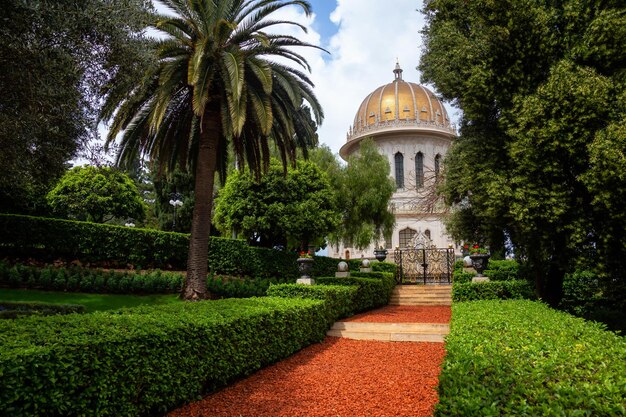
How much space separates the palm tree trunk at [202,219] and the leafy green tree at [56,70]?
296cm

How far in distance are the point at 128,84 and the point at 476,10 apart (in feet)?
29.4

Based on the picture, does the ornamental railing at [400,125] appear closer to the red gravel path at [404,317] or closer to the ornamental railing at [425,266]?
the ornamental railing at [425,266]

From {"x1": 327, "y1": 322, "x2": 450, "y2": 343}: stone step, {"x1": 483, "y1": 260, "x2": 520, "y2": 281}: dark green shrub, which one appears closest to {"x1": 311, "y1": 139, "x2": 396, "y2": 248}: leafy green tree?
{"x1": 483, "y1": 260, "x2": 520, "y2": 281}: dark green shrub

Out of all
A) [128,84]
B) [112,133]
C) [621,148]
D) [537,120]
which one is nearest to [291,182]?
[112,133]

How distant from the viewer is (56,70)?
839 cm

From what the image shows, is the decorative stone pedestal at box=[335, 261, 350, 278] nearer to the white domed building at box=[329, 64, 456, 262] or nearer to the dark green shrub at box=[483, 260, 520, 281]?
the dark green shrub at box=[483, 260, 520, 281]

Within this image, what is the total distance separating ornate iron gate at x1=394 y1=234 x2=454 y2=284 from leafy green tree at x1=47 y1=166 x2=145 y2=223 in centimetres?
1686

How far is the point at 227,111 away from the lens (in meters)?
11.9

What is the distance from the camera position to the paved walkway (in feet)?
17.9

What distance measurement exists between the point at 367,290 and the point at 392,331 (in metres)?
4.05

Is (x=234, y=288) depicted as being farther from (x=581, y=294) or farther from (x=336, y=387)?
(x=581, y=294)

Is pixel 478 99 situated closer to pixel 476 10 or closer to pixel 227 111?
pixel 476 10

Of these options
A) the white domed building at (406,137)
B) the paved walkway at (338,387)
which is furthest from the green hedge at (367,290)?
the white domed building at (406,137)

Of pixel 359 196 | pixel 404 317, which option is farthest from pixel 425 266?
pixel 404 317
